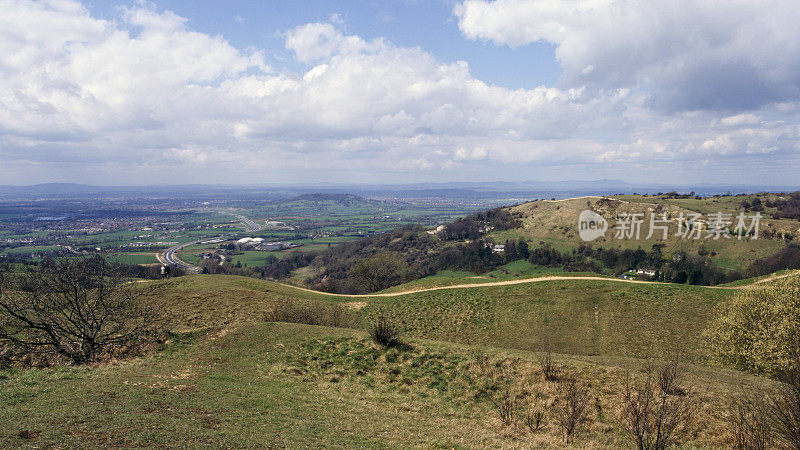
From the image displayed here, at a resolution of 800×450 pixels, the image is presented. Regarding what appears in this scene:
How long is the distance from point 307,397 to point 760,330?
93.9 feet

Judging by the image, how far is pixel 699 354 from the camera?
2728 cm

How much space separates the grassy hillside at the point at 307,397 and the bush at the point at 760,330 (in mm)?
2376

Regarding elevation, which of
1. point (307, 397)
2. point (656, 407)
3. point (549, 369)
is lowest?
point (307, 397)

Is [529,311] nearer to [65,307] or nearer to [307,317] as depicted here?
[307,317]

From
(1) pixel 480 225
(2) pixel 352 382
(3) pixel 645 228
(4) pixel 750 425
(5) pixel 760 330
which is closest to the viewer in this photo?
(4) pixel 750 425

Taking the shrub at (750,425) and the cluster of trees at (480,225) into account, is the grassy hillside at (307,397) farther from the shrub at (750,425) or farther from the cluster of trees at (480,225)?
the cluster of trees at (480,225)

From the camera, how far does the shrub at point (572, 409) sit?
12.9 meters

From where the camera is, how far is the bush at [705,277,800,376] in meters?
20.5

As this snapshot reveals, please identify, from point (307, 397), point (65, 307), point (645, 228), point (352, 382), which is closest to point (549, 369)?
point (352, 382)

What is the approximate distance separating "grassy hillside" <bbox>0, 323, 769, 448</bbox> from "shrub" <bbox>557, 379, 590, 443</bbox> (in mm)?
340

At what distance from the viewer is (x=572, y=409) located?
46.5ft

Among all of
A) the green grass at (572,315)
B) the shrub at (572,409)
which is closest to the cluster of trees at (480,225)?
the green grass at (572,315)

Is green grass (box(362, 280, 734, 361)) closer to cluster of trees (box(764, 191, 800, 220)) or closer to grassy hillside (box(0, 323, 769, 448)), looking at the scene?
grassy hillside (box(0, 323, 769, 448))

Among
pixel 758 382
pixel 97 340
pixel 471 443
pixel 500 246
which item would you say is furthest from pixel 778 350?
pixel 500 246
